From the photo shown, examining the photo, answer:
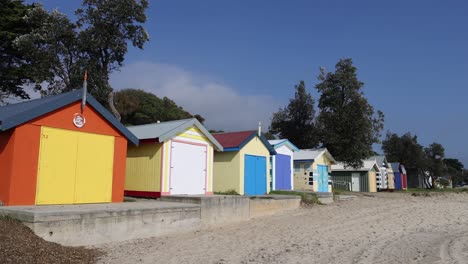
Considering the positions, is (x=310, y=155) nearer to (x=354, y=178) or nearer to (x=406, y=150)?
(x=354, y=178)

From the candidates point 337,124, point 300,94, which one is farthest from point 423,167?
point 337,124

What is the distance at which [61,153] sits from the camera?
39.0ft

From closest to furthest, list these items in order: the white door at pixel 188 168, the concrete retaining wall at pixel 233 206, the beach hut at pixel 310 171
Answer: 1. the concrete retaining wall at pixel 233 206
2. the white door at pixel 188 168
3. the beach hut at pixel 310 171

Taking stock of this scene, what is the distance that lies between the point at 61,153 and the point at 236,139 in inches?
392

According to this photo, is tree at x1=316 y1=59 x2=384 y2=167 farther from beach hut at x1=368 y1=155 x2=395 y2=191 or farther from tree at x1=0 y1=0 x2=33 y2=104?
tree at x1=0 y1=0 x2=33 y2=104

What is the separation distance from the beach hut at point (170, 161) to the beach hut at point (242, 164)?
2491 mm

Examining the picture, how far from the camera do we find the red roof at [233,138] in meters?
19.8

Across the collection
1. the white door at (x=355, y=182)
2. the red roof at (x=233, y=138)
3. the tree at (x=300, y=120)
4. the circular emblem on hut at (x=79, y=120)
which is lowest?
the white door at (x=355, y=182)

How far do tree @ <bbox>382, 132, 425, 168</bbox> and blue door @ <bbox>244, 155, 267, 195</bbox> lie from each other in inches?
1583

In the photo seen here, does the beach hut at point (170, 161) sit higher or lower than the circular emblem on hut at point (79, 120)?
lower

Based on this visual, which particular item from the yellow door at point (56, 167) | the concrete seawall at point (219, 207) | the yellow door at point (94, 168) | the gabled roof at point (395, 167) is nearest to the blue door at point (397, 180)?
the gabled roof at point (395, 167)

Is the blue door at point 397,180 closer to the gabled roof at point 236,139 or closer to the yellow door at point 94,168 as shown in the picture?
the gabled roof at point 236,139

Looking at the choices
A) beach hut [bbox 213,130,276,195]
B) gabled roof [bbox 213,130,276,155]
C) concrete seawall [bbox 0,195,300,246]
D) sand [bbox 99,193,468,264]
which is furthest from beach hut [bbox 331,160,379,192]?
concrete seawall [bbox 0,195,300,246]

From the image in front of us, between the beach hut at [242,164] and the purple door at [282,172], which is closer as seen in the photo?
the beach hut at [242,164]
